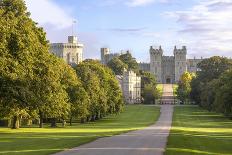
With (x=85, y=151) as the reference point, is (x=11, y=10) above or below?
above

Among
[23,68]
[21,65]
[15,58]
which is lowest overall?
[23,68]

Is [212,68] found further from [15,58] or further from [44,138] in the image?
[44,138]

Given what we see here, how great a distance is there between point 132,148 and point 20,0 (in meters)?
26.1

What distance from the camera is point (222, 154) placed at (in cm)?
2892

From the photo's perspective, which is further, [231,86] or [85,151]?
[231,86]

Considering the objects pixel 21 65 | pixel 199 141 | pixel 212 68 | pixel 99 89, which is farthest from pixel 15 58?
pixel 212 68

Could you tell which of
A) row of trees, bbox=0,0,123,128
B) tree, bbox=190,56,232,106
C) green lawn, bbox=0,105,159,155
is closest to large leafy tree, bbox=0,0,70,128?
row of trees, bbox=0,0,123,128

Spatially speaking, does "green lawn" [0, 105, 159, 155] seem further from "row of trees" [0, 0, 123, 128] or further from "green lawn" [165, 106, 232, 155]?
"green lawn" [165, 106, 232, 155]

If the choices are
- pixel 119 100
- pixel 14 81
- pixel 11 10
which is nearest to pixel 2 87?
pixel 14 81

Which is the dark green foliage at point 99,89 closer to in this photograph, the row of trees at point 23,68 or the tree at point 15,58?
the row of trees at point 23,68

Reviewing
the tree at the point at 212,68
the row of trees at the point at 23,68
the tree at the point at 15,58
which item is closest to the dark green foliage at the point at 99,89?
the row of trees at the point at 23,68

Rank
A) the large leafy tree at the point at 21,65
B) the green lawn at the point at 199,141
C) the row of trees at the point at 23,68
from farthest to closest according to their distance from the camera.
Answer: the row of trees at the point at 23,68
the large leafy tree at the point at 21,65
the green lawn at the point at 199,141

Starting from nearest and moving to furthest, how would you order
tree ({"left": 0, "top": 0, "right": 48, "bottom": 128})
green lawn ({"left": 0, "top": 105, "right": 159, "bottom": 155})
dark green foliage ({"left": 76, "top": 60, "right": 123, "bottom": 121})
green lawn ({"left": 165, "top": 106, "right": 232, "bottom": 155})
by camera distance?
1. green lawn ({"left": 165, "top": 106, "right": 232, "bottom": 155})
2. green lawn ({"left": 0, "top": 105, "right": 159, "bottom": 155})
3. tree ({"left": 0, "top": 0, "right": 48, "bottom": 128})
4. dark green foliage ({"left": 76, "top": 60, "right": 123, "bottom": 121})

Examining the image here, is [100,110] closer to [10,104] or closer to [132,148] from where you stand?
[10,104]
